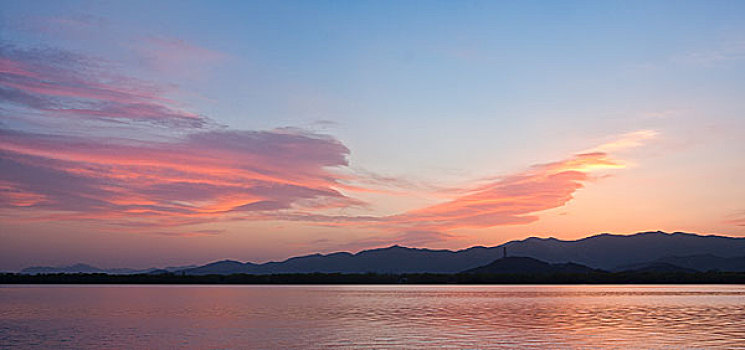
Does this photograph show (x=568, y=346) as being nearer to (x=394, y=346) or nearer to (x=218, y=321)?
(x=394, y=346)

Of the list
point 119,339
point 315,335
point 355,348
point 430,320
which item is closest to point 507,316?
point 430,320

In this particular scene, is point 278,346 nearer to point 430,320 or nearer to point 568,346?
point 568,346

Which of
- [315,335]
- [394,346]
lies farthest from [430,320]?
[394,346]

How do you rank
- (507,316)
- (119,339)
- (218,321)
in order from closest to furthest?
(119,339)
(218,321)
(507,316)

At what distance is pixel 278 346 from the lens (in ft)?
111

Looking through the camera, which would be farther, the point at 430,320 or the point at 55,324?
the point at 430,320

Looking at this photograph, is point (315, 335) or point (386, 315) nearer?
point (315, 335)

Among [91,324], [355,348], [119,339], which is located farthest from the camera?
[91,324]

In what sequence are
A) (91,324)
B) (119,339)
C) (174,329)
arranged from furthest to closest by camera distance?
1. (91,324)
2. (174,329)
3. (119,339)

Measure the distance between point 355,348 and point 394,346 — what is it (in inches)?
77.6

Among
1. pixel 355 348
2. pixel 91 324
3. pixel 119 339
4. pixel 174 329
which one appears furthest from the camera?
pixel 91 324

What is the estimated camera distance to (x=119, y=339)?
37188mm

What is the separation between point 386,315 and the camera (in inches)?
2153

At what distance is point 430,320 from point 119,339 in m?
21.6
